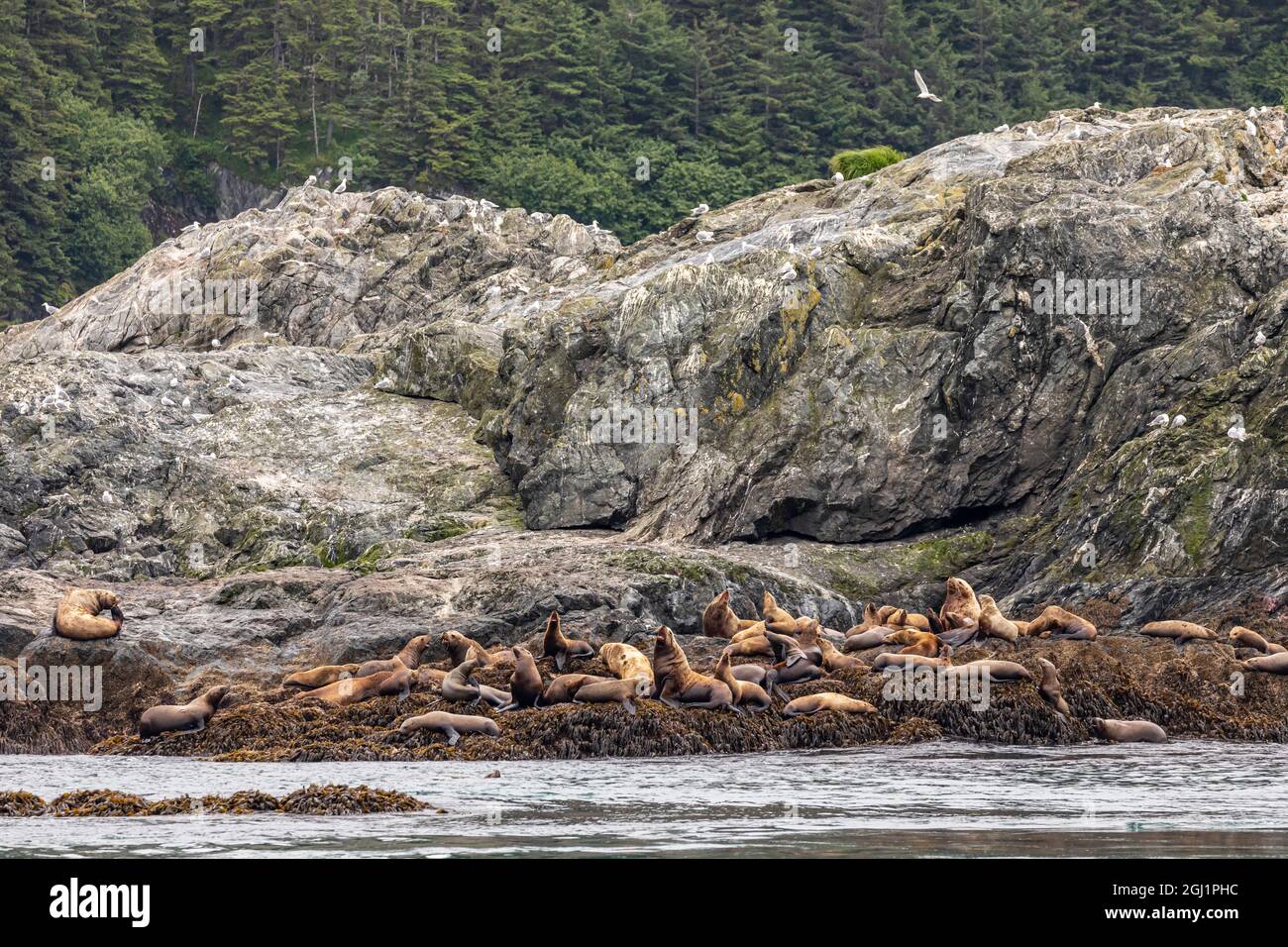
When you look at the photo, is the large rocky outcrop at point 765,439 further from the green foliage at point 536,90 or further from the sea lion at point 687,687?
the green foliage at point 536,90

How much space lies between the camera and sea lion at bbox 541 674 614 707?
22047mm

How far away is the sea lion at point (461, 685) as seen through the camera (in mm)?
22219

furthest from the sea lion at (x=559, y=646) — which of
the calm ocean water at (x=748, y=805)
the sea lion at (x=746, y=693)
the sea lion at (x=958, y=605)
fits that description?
the sea lion at (x=958, y=605)

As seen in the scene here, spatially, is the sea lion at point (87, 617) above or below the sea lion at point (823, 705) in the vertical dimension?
above

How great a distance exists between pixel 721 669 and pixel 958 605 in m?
4.84

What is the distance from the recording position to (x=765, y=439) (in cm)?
3256

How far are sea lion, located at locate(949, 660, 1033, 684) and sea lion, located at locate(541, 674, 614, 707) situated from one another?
410 cm

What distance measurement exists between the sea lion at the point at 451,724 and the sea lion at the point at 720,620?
5.22m

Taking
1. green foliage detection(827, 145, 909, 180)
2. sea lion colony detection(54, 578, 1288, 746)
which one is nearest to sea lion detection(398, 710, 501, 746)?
sea lion colony detection(54, 578, 1288, 746)

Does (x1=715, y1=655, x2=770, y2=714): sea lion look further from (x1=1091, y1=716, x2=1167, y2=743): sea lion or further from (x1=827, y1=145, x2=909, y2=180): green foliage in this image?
(x1=827, y1=145, x2=909, y2=180): green foliage

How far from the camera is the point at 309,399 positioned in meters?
38.2

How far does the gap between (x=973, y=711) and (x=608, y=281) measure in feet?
60.9

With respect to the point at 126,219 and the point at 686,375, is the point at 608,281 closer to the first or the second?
the point at 686,375

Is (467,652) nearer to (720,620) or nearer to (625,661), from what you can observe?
(625,661)
